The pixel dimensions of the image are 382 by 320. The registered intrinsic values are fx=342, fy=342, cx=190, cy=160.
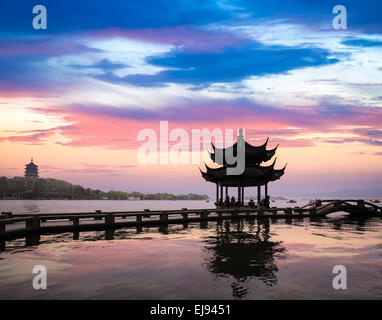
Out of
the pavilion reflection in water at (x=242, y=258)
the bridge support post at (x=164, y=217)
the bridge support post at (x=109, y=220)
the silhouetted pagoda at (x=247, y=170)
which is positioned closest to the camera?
the pavilion reflection in water at (x=242, y=258)

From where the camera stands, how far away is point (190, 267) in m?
11.1

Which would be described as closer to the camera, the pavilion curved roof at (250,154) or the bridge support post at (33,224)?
the bridge support post at (33,224)

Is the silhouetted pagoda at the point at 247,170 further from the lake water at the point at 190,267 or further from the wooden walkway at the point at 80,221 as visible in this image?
the lake water at the point at 190,267

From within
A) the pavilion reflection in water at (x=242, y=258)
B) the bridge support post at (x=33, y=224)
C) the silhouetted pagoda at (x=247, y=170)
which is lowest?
the pavilion reflection in water at (x=242, y=258)

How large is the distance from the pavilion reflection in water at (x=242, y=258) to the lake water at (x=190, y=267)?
29mm

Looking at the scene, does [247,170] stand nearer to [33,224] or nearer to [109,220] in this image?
[109,220]

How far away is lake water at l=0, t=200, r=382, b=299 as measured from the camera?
8.30 meters

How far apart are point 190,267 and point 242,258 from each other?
252cm

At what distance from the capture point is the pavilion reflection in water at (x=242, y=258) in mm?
9625

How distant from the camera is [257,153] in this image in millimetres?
35719

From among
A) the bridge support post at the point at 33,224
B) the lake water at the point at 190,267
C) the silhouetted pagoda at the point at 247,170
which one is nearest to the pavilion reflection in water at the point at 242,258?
the lake water at the point at 190,267
